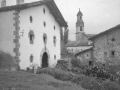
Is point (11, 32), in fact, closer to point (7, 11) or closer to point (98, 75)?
point (7, 11)

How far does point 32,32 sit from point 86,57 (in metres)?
15.9

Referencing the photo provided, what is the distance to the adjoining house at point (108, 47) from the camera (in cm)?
2430

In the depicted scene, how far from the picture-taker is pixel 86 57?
28.0 metres

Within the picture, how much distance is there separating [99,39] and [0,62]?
59.8 feet

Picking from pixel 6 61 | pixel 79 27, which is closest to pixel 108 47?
pixel 6 61

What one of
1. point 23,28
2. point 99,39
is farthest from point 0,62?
point 99,39

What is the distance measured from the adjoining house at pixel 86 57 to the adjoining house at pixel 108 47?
1.23 meters

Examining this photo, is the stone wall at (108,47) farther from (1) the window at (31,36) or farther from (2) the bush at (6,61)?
(2) the bush at (6,61)

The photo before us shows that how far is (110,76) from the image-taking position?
1170 cm

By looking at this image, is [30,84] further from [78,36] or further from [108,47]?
[78,36]

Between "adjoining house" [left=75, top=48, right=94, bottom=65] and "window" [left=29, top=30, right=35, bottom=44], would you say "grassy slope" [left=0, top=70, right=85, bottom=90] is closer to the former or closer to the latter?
"window" [left=29, top=30, right=35, bottom=44]

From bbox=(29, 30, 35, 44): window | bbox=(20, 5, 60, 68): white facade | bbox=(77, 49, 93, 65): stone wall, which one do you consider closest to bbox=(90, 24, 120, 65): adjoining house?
bbox=(77, 49, 93, 65): stone wall

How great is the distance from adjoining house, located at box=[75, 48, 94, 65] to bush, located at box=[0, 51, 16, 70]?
701 inches

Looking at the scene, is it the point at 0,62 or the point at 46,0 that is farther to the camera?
the point at 46,0
